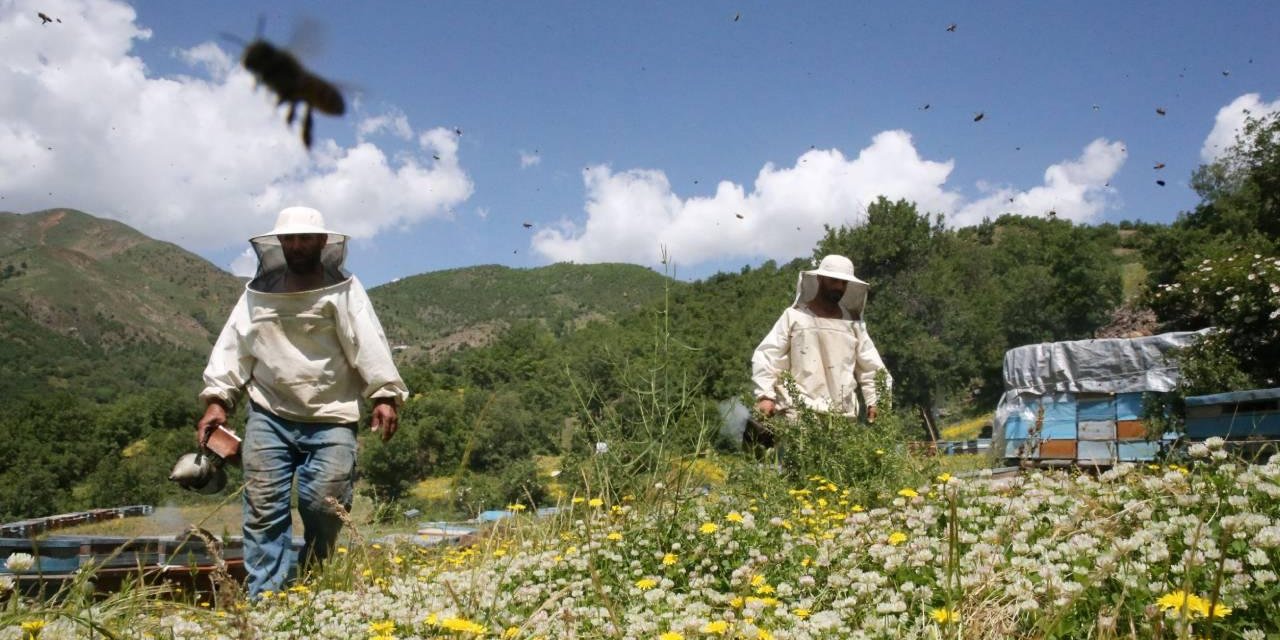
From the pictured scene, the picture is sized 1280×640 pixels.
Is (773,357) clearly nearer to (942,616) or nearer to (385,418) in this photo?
(385,418)

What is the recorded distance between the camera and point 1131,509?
2742mm

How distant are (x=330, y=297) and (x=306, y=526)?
1.35 meters

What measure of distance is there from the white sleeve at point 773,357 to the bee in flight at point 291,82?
6.22m

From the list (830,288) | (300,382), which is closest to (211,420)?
(300,382)

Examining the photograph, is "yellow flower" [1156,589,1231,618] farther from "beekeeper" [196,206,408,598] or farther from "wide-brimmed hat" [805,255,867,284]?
"wide-brimmed hat" [805,255,867,284]

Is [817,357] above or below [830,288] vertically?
below

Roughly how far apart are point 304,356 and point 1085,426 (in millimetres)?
10674

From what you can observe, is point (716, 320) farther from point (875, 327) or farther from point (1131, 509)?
point (1131, 509)

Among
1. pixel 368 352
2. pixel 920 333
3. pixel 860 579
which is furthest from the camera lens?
pixel 920 333

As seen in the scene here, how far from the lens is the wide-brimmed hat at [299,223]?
17.1ft

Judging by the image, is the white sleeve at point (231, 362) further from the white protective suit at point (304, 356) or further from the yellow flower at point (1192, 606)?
the yellow flower at point (1192, 606)

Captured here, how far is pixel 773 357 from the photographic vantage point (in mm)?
6988

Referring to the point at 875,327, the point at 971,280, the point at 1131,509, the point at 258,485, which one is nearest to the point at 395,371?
the point at 258,485

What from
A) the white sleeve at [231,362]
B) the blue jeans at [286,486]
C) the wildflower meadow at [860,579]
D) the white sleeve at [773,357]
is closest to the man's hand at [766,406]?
the white sleeve at [773,357]
